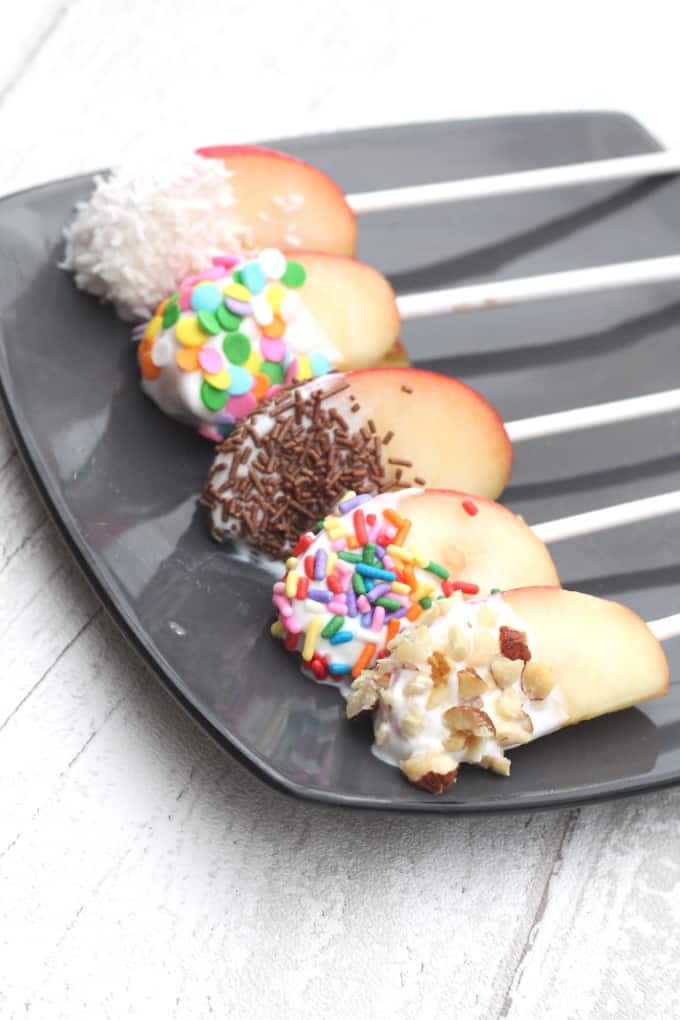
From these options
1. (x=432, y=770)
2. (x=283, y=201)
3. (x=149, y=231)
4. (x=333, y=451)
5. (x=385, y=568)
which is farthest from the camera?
(x=283, y=201)

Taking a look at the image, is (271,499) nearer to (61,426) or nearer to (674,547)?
(61,426)

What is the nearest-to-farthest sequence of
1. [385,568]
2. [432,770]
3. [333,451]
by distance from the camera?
[432,770] < [385,568] < [333,451]

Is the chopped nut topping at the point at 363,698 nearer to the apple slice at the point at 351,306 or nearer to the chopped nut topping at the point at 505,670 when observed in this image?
the chopped nut topping at the point at 505,670

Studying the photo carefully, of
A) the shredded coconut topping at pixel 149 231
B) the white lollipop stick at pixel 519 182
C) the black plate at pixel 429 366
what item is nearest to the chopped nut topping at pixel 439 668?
the black plate at pixel 429 366

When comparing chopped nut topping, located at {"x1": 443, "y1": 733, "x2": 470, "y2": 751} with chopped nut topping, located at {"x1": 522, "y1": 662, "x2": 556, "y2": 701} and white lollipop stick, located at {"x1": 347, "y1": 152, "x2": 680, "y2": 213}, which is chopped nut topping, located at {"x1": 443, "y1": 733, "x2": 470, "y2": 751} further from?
white lollipop stick, located at {"x1": 347, "y1": 152, "x2": 680, "y2": 213}

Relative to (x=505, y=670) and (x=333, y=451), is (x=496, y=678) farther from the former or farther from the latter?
(x=333, y=451)

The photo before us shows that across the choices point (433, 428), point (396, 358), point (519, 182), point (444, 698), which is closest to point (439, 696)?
point (444, 698)
